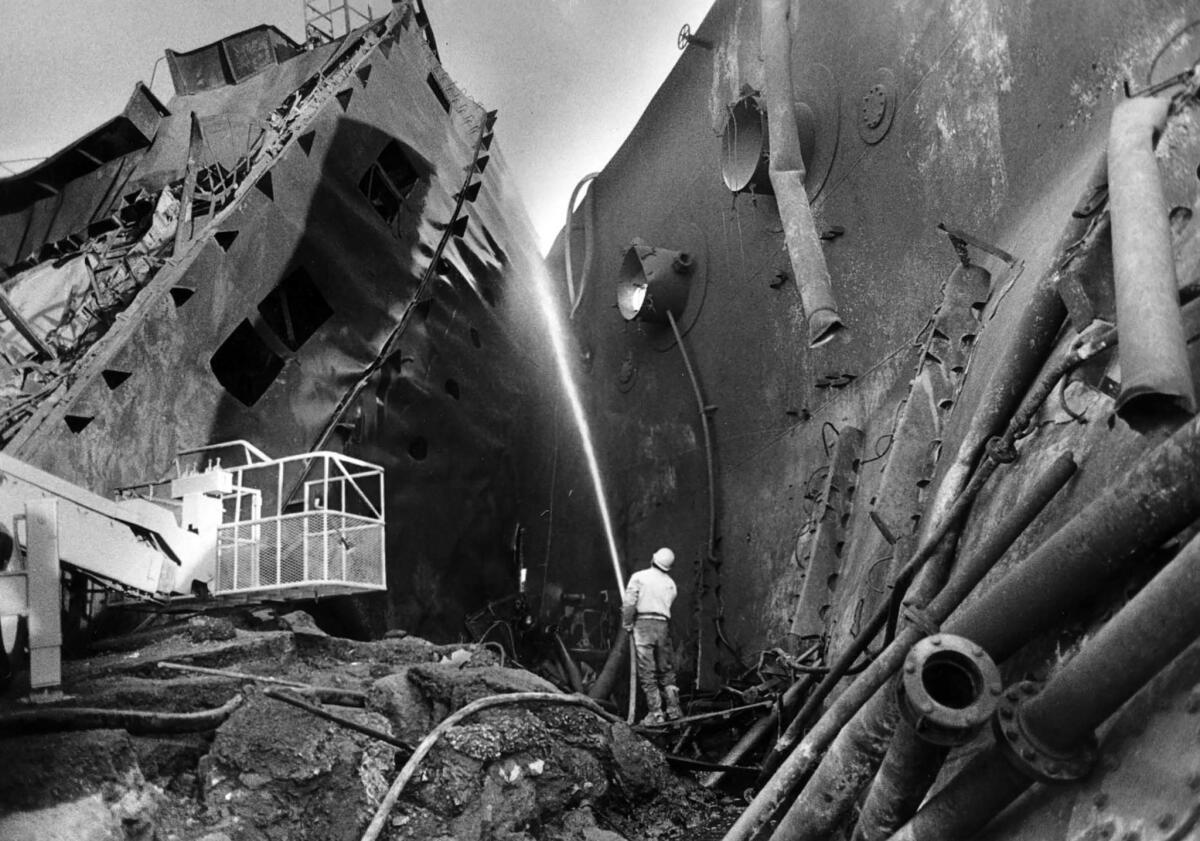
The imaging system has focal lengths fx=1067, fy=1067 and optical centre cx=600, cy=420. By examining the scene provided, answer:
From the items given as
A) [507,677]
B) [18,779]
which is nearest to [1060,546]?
[507,677]

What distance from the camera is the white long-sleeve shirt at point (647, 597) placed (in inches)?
324

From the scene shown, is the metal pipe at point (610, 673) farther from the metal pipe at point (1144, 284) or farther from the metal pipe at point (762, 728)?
the metal pipe at point (1144, 284)

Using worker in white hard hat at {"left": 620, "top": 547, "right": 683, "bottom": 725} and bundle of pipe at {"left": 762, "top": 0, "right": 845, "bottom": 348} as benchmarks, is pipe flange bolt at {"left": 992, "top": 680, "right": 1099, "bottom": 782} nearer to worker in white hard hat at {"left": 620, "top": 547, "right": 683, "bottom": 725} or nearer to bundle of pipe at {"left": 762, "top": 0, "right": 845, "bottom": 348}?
bundle of pipe at {"left": 762, "top": 0, "right": 845, "bottom": 348}

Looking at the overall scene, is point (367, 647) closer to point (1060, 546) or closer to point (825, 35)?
point (1060, 546)

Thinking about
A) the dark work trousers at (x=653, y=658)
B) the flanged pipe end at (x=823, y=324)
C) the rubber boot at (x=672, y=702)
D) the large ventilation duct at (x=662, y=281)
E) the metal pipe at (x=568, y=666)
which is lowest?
the metal pipe at (x=568, y=666)

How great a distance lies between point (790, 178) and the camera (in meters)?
8.39

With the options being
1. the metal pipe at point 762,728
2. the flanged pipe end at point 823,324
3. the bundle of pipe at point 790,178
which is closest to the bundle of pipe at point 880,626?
the metal pipe at point 762,728

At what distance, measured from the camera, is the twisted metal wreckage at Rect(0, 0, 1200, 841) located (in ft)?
10.4

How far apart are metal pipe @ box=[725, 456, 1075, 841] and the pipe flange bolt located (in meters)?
0.54

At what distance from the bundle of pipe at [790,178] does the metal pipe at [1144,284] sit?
3.37 m

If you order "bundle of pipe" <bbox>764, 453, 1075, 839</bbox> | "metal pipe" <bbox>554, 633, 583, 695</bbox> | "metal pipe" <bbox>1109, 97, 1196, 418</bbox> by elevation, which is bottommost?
"metal pipe" <bbox>554, 633, 583, 695</bbox>

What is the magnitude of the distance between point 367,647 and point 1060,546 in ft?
15.7

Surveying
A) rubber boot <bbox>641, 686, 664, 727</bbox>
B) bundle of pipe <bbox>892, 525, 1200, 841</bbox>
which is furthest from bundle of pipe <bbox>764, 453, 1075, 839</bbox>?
rubber boot <bbox>641, 686, 664, 727</bbox>

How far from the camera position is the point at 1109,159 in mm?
4039
